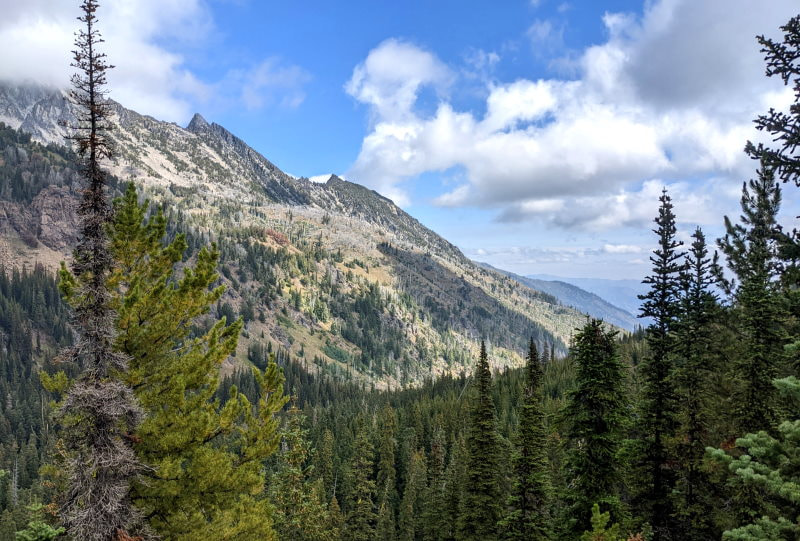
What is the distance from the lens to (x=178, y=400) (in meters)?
13.3

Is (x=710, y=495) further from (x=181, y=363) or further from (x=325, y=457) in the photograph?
(x=325, y=457)

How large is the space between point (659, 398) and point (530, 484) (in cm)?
911

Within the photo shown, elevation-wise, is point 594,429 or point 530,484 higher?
point 594,429

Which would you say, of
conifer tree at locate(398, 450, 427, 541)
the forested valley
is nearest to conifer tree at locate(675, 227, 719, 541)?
the forested valley

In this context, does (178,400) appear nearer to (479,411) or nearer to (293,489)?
(293,489)

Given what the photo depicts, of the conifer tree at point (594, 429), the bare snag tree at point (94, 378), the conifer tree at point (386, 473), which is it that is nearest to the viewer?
the bare snag tree at point (94, 378)

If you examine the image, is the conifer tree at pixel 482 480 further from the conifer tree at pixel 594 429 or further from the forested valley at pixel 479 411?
the conifer tree at pixel 594 429

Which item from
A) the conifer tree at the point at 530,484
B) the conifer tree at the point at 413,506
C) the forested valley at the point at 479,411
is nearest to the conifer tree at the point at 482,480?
the forested valley at the point at 479,411

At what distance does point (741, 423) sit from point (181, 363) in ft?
70.6

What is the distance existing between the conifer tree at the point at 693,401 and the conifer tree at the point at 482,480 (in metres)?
12.9

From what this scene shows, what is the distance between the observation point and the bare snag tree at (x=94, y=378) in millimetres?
11250

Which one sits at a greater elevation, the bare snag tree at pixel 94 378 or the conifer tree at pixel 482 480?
the bare snag tree at pixel 94 378

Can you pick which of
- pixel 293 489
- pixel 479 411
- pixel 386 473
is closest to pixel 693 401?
pixel 479 411

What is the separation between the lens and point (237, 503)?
1422 cm
